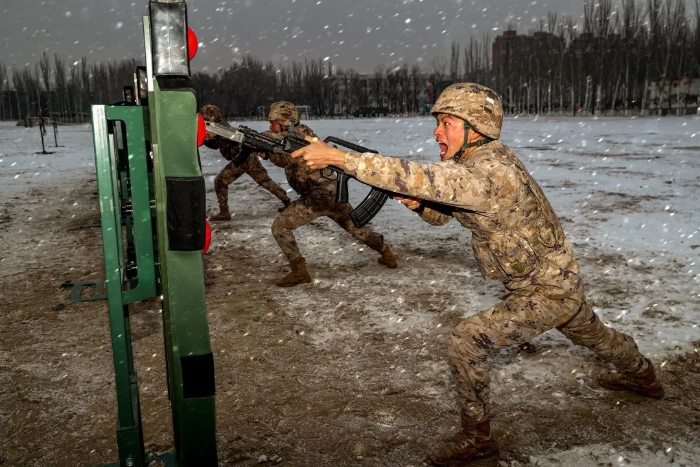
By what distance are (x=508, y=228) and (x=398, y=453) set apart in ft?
4.36

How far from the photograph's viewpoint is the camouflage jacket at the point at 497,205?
251 cm

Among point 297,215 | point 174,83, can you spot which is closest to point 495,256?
point 174,83

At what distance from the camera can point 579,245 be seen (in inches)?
283

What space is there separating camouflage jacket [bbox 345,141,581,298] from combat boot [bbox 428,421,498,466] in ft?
2.49

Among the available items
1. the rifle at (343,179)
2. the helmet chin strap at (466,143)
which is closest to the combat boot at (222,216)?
the rifle at (343,179)

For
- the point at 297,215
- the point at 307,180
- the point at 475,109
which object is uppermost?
the point at 475,109

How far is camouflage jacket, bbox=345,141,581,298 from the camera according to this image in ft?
8.24

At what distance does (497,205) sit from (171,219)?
5.12 feet

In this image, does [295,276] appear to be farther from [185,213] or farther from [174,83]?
[174,83]

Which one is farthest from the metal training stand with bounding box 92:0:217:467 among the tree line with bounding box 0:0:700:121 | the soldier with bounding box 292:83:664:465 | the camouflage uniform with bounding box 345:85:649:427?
the tree line with bounding box 0:0:700:121

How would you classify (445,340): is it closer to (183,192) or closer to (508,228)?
(508,228)

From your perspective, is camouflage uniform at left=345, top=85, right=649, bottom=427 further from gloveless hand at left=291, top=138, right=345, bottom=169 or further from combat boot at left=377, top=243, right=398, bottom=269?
combat boot at left=377, top=243, right=398, bottom=269

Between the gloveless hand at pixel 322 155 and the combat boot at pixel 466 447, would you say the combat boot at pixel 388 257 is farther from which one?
the gloveless hand at pixel 322 155

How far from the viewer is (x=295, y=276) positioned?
5.94m
